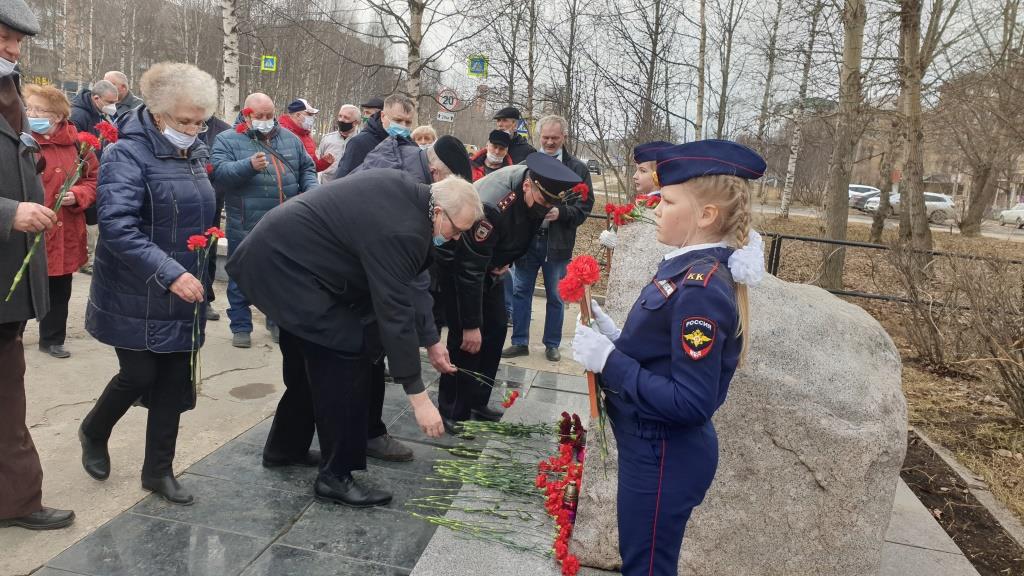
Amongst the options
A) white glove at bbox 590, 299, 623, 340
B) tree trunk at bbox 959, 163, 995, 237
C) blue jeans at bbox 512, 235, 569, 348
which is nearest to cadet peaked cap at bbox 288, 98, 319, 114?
blue jeans at bbox 512, 235, 569, 348

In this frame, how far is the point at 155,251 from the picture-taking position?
287 centimetres

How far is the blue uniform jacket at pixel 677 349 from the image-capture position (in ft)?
5.85

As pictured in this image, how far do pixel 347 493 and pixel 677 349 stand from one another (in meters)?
2.07

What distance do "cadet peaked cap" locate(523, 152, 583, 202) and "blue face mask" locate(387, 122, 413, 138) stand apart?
1608 millimetres

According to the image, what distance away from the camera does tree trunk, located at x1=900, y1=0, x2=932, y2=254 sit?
9305 mm

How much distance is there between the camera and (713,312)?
1.78 meters

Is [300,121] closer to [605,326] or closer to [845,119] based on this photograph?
[605,326]

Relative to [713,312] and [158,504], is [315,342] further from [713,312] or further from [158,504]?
[713,312]

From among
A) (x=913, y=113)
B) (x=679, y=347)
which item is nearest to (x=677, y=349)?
(x=679, y=347)

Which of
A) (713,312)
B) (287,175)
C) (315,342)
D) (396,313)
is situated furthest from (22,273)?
(287,175)

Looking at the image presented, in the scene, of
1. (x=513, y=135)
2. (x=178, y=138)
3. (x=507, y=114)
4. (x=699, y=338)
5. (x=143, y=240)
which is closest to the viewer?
(x=699, y=338)

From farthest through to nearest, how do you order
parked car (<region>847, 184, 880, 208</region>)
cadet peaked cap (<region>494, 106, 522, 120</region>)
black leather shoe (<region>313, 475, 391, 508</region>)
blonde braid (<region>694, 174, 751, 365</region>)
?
parked car (<region>847, 184, 880, 208</region>)
cadet peaked cap (<region>494, 106, 522, 120</region>)
black leather shoe (<region>313, 475, 391, 508</region>)
blonde braid (<region>694, 174, 751, 365</region>)

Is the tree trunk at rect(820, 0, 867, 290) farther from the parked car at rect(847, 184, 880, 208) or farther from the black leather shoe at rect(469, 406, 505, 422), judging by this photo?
the parked car at rect(847, 184, 880, 208)

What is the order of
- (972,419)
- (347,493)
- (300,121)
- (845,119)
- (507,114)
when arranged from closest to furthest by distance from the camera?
(347,493)
(972,419)
(507,114)
(300,121)
(845,119)
